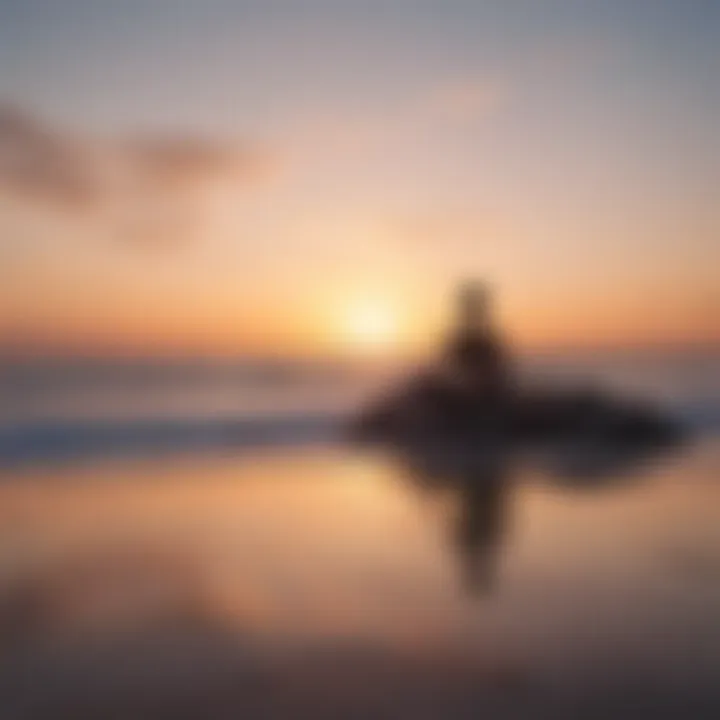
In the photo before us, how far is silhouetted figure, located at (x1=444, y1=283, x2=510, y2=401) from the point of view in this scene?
8508mm

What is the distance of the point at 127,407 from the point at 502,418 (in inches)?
233

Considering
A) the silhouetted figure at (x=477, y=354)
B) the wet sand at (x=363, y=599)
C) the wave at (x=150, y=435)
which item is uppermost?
the silhouetted figure at (x=477, y=354)

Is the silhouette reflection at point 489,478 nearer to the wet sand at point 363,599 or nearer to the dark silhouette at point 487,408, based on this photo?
the wet sand at point 363,599

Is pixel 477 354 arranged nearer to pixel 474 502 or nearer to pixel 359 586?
pixel 474 502

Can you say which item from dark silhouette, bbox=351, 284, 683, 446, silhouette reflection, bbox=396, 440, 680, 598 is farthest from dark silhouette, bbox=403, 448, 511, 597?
dark silhouette, bbox=351, 284, 683, 446

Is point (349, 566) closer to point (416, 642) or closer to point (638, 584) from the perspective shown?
point (416, 642)

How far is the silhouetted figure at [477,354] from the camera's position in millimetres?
8508

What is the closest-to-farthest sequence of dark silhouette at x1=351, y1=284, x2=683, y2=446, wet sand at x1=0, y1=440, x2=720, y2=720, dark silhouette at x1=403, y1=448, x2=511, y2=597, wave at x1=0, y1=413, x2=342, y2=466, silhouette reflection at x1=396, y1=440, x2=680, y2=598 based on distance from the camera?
wet sand at x1=0, y1=440, x2=720, y2=720 → dark silhouette at x1=403, y1=448, x2=511, y2=597 → silhouette reflection at x1=396, y1=440, x2=680, y2=598 → wave at x1=0, y1=413, x2=342, y2=466 → dark silhouette at x1=351, y1=284, x2=683, y2=446

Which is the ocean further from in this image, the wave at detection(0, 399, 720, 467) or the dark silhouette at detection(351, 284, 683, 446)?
the dark silhouette at detection(351, 284, 683, 446)

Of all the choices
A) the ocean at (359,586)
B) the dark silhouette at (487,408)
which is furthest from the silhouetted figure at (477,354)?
the ocean at (359,586)

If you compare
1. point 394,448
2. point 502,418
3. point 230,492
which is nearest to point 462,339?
point 502,418

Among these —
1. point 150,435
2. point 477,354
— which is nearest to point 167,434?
point 150,435

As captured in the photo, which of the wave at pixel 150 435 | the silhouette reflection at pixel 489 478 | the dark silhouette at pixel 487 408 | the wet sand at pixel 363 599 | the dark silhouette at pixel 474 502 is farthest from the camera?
the dark silhouette at pixel 487 408

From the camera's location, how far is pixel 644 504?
498cm
